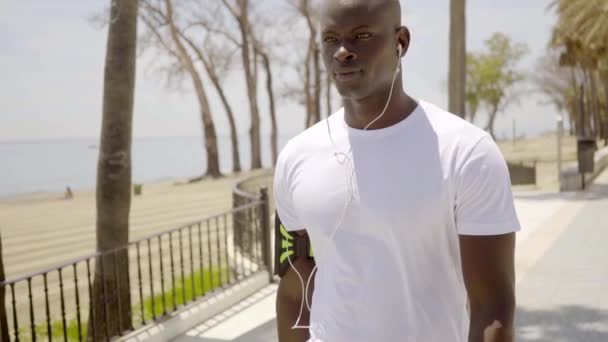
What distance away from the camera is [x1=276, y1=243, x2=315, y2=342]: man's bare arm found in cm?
199

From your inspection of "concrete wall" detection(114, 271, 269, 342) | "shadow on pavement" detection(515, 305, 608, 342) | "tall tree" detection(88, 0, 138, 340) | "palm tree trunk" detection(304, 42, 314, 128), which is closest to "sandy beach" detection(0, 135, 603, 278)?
"concrete wall" detection(114, 271, 269, 342)

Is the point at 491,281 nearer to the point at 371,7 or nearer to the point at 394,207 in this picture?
the point at 394,207

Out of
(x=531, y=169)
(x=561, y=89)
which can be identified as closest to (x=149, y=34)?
(x=531, y=169)

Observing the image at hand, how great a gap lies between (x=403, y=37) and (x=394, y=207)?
0.47 m

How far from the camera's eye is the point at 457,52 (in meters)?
13.2

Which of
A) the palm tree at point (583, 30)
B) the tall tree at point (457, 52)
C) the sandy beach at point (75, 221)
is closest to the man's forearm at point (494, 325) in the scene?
the tall tree at point (457, 52)

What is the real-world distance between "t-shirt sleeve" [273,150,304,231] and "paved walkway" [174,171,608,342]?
453cm

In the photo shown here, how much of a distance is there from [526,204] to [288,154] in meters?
14.1

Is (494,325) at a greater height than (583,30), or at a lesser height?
lesser

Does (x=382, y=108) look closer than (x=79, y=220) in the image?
Yes

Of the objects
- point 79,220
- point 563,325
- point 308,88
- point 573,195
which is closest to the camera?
point 563,325

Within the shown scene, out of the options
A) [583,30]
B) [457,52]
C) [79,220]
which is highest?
[583,30]

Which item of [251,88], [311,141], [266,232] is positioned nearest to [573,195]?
[266,232]

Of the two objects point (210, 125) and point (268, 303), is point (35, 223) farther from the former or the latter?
point (268, 303)
